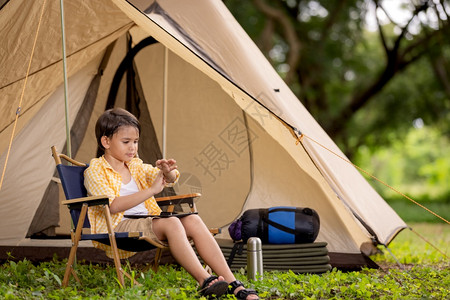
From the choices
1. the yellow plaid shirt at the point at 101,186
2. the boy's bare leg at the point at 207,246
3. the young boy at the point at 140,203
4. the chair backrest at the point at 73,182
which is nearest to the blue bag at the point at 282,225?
the young boy at the point at 140,203

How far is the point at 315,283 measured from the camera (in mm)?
3023

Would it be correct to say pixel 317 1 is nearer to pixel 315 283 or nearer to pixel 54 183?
pixel 54 183

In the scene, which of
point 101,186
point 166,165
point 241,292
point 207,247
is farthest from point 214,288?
point 101,186

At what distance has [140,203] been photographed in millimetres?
3010

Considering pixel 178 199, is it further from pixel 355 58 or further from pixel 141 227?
pixel 355 58

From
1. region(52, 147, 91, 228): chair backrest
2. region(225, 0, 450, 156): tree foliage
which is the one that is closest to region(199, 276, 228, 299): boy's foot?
region(52, 147, 91, 228): chair backrest

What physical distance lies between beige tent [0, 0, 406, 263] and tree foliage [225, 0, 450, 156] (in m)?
4.53

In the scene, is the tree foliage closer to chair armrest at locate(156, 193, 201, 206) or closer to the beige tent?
the beige tent

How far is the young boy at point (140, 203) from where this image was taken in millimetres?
2709

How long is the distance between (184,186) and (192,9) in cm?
140

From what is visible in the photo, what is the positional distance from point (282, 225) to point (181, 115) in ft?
4.76

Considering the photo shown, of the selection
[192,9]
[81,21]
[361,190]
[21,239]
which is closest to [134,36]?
[81,21]

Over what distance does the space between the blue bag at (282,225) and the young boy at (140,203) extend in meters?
0.64

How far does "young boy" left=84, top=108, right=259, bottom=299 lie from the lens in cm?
271
